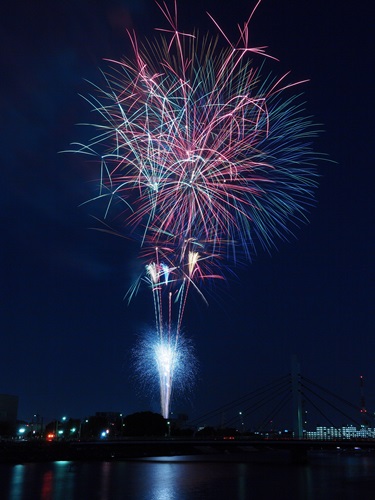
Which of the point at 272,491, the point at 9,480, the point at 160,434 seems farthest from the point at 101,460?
the point at 272,491

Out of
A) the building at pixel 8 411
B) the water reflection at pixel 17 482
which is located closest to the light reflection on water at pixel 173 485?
the water reflection at pixel 17 482

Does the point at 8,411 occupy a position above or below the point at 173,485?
above

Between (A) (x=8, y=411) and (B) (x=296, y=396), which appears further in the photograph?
(A) (x=8, y=411)

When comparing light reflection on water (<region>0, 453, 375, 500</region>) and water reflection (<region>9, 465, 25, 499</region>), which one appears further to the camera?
light reflection on water (<region>0, 453, 375, 500</region>)

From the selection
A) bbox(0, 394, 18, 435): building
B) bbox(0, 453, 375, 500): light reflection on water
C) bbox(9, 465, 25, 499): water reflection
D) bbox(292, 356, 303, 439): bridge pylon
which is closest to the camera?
bbox(9, 465, 25, 499): water reflection

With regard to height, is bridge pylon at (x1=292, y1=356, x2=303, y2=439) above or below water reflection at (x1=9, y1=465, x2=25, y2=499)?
above

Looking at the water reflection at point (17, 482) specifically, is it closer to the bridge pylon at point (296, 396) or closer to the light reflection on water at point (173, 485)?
the light reflection on water at point (173, 485)

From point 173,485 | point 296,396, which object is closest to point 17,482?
point 173,485

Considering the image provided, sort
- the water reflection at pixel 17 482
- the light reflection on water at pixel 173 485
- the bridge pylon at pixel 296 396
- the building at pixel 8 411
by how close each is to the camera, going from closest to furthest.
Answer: the water reflection at pixel 17 482
the light reflection on water at pixel 173 485
the bridge pylon at pixel 296 396
the building at pixel 8 411

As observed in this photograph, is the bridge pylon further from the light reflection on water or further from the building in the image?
the building

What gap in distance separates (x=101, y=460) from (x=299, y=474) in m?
33.9

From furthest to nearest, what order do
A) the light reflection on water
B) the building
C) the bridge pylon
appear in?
the building → the bridge pylon → the light reflection on water

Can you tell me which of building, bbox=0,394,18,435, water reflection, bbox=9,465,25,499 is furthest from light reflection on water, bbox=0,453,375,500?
building, bbox=0,394,18,435

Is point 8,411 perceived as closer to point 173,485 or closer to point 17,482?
point 17,482
